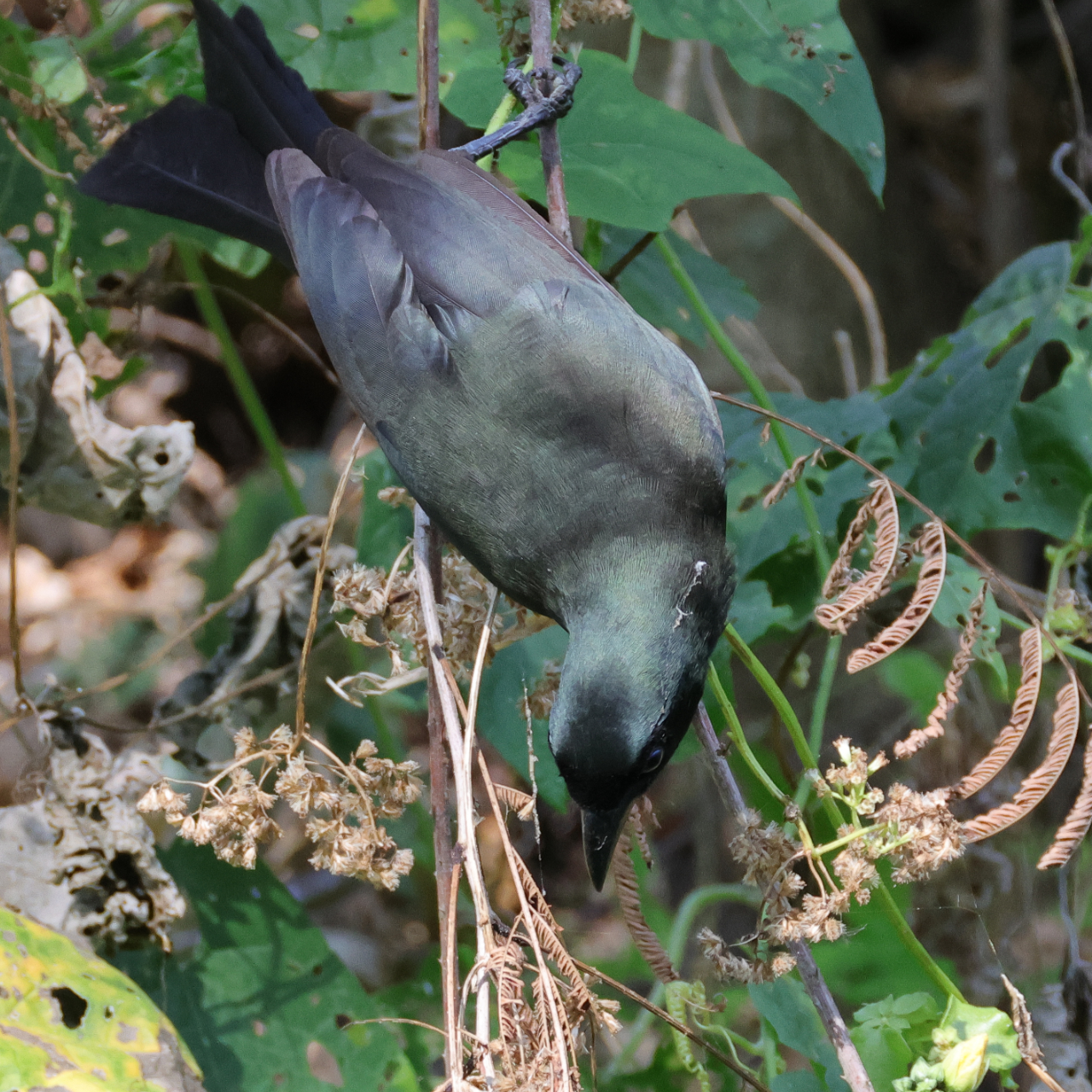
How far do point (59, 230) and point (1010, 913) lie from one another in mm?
2706

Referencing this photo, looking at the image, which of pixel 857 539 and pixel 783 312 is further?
pixel 783 312

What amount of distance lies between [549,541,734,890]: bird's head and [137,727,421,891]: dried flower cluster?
0.82 feet

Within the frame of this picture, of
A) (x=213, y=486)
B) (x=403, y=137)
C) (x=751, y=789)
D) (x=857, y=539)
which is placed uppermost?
(x=403, y=137)

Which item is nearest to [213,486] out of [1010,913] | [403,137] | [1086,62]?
[403,137]

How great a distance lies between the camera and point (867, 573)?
5.86 ft

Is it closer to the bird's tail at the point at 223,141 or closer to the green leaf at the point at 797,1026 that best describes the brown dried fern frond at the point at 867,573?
the green leaf at the point at 797,1026

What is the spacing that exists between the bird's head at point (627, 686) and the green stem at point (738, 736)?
7 centimetres

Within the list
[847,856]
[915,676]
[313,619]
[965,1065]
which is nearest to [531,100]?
[313,619]

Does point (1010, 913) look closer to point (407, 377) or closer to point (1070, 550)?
point (1070, 550)

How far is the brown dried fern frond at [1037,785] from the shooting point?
1585 millimetres

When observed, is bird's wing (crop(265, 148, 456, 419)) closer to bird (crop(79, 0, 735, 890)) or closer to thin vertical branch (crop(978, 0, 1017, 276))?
bird (crop(79, 0, 735, 890))

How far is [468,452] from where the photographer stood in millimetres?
2033

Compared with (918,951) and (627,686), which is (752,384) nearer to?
(627,686)

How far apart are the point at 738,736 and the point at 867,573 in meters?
0.31
